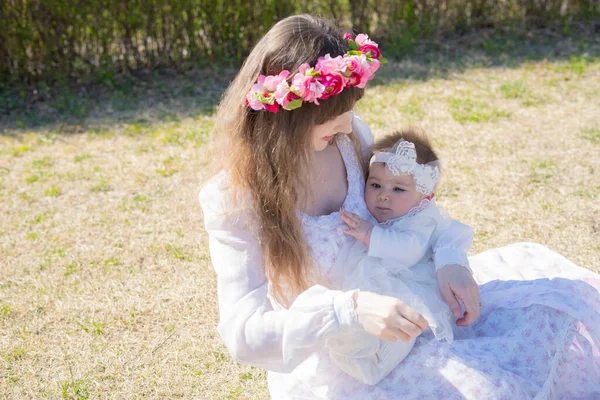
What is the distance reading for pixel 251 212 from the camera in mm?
2230

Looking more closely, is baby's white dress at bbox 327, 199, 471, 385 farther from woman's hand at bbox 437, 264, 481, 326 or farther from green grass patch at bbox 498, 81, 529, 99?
green grass patch at bbox 498, 81, 529, 99

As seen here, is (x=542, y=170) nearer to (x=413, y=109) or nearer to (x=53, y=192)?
(x=413, y=109)

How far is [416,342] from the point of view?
2277mm

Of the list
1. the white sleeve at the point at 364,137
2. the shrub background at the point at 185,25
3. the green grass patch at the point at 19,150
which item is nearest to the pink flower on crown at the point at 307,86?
the white sleeve at the point at 364,137

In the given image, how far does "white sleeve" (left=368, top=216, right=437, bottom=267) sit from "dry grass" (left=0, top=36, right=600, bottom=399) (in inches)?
30.4

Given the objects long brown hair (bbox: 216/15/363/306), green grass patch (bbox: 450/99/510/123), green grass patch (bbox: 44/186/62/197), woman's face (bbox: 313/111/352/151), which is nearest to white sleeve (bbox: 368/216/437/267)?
long brown hair (bbox: 216/15/363/306)

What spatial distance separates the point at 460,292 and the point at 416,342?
0.70 ft

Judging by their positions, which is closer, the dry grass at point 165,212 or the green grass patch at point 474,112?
the dry grass at point 165,212

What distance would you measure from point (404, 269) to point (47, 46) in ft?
18.0

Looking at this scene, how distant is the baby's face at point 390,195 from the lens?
8.19ft

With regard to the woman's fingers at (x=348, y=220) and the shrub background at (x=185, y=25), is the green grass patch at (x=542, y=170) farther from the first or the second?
the shrub background at (x=185, y=25)

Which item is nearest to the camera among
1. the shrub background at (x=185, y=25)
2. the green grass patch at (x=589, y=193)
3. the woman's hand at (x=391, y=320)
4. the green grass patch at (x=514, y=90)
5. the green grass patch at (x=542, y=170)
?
the woman's hand at (x=391, y=320)

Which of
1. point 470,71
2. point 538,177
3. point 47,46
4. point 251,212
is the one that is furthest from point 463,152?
point 47,46

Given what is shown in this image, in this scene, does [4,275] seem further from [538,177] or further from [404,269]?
[538,177]
